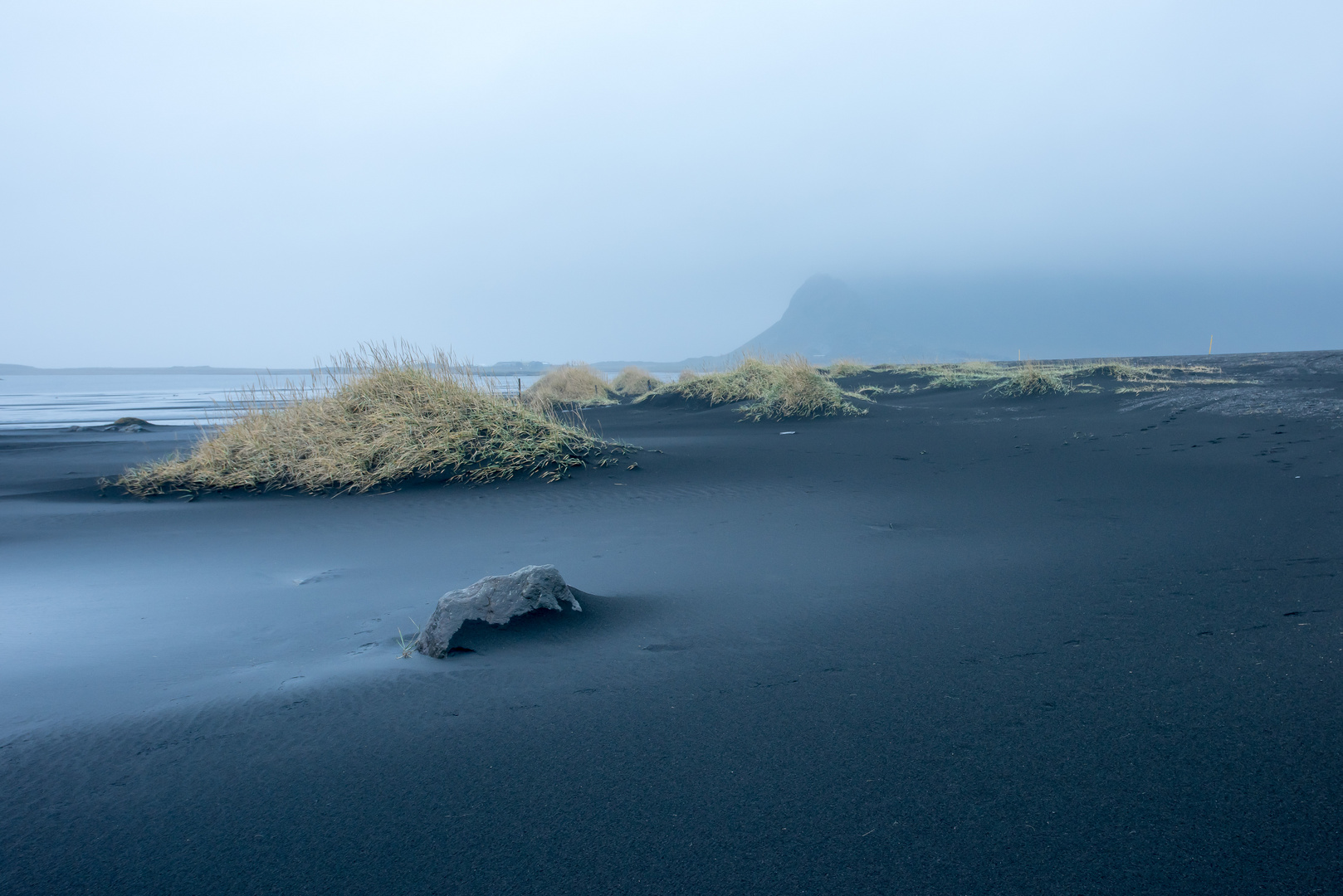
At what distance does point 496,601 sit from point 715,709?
1.25m

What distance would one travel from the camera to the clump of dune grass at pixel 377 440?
7375 millimetres

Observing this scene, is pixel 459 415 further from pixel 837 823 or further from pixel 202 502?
pixel 837 823

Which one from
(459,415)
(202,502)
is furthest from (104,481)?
(459,415)

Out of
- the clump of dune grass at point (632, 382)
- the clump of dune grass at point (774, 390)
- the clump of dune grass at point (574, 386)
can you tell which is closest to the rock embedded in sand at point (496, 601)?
the clump of dune grass at point (774, 390)

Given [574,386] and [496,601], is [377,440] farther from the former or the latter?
[574,386]

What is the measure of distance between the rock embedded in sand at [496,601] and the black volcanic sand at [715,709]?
83mm

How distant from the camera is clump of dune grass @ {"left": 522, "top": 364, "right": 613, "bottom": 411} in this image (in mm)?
22219

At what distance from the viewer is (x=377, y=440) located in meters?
7.55

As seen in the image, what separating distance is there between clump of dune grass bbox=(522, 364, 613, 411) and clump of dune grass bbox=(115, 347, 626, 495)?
13209mm

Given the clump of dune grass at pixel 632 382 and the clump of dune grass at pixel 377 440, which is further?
the clump of dune grass at pixel 632 382

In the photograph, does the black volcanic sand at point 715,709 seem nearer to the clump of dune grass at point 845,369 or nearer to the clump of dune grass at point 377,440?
the clump of dune grass at point 377,440

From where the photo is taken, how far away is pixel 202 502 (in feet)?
22.4

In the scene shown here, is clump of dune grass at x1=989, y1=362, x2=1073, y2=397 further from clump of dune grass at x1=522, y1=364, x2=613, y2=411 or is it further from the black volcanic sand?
clump of dune grass at x1=522, y1=364, x2=613, y2=411

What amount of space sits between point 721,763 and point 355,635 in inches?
81.4
